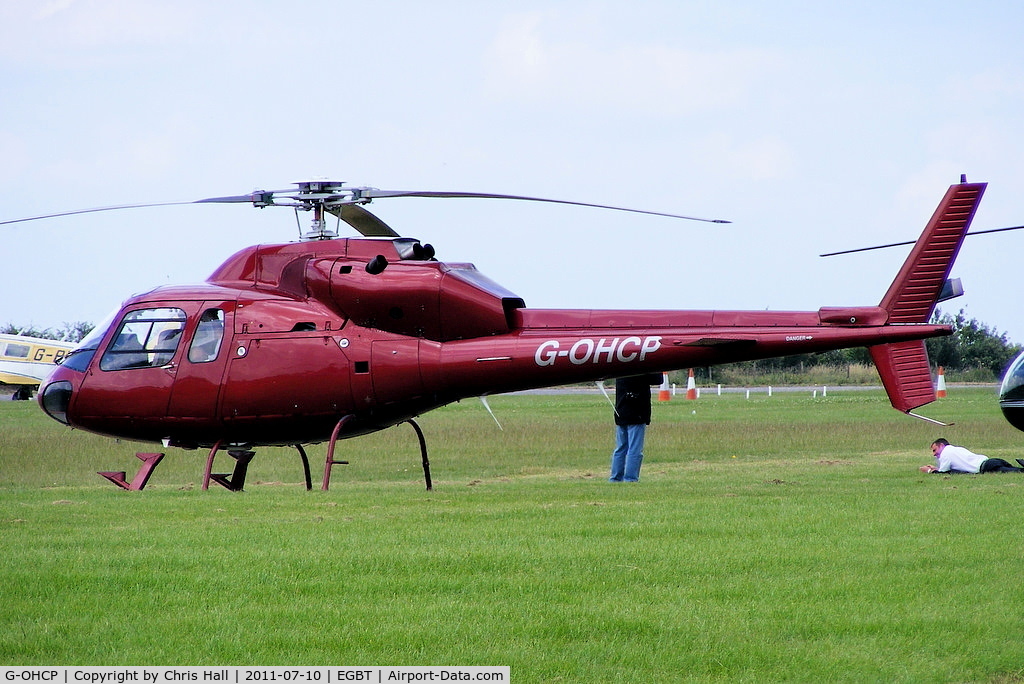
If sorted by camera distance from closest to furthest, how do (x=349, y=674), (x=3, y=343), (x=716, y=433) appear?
(x=349, y=674)
(x=716, y=433)
(x=3, y=343)

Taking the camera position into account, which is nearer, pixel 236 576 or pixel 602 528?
pixel 236 576

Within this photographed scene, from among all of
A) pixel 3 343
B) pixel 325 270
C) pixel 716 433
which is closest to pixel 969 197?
pixel 325 270

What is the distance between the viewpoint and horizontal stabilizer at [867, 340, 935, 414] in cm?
1248

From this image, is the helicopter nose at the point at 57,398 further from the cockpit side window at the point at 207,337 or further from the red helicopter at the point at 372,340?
the cockpit side window at the point at 207,337

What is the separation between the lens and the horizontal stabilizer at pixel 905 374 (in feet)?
40.9

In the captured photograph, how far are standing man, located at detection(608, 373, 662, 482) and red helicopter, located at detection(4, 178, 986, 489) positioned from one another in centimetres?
245

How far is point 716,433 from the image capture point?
25141mm

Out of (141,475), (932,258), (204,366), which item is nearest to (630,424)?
(932,258)

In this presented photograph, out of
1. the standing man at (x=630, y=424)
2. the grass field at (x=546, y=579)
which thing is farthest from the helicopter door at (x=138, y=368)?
the standing man at (x=630, y=424)

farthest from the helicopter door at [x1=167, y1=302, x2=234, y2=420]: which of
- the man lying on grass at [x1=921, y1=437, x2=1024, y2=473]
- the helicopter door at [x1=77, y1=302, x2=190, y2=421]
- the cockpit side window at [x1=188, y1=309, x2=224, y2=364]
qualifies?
the man lying on grass at [x1=921, y1=437, x2=1024, y2=473]

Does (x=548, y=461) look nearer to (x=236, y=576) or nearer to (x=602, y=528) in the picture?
(x=602, y=528)

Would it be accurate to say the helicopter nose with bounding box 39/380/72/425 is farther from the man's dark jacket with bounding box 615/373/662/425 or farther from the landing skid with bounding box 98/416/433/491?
the man's dark jacket with bounding box 615/373/662/425

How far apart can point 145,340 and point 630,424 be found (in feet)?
20.6

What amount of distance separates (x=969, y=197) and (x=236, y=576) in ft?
29.0
